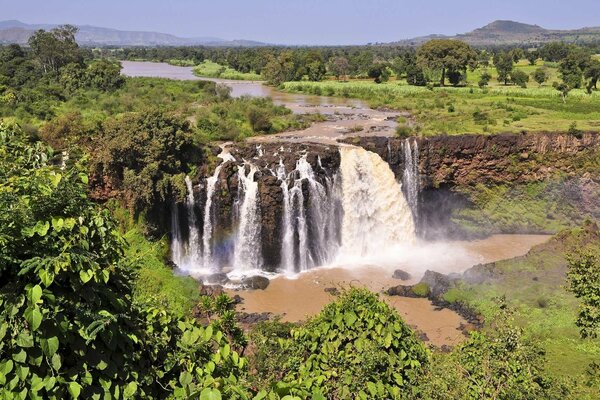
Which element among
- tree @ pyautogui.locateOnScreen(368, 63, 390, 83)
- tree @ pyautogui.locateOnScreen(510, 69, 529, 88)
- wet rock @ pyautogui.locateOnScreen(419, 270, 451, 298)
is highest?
tree @ pyautogui.locateOnScreen(368, 63, 390, 83)

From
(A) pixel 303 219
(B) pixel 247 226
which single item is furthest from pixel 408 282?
(B) pixel 247 226

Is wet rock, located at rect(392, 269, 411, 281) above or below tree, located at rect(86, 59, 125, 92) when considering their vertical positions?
below

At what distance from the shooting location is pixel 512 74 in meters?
71.9

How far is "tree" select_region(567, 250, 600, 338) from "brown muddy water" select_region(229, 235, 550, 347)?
5.74 m

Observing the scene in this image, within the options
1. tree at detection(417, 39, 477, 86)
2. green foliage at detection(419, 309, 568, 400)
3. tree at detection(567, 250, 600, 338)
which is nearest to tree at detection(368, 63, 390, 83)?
tree at detection(417, 39, 477, 86)

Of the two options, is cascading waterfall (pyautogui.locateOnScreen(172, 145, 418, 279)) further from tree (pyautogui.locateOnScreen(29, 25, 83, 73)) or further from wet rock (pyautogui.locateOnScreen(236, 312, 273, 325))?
tree (pyautogui.locateOnScreen(29, 25, 83, 73))

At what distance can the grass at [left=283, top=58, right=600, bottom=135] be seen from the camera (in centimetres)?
3531

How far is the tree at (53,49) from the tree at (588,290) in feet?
189

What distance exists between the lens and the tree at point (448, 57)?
67.4 metres

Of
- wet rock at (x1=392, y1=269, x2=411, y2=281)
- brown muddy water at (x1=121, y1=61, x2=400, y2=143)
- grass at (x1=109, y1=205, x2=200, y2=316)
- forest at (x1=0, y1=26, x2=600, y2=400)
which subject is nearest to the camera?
forest at (x1=0, y1=26, x2=600, y2=400)

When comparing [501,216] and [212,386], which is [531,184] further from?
[212,386]

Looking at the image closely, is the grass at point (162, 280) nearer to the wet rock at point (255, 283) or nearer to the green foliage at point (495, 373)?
the wet rock at point (255, 283)

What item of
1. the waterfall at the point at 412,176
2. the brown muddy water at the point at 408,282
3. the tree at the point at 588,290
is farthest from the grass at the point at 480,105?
the tree at the point at 588,290

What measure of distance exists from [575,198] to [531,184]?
9.36ft
